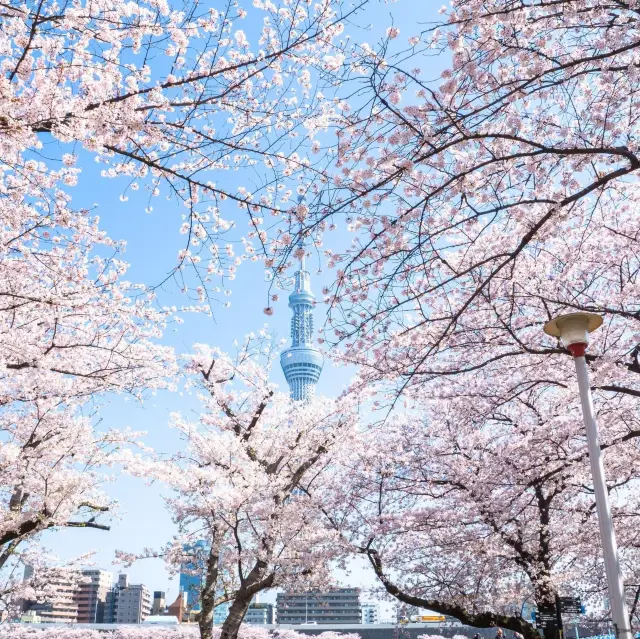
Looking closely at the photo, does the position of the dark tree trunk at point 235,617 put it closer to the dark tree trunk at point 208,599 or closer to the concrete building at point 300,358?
the dark tree trunk at point 208,599

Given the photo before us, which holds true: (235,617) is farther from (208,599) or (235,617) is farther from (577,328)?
(577,328)

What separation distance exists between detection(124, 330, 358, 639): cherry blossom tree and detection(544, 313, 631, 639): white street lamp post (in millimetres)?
5631

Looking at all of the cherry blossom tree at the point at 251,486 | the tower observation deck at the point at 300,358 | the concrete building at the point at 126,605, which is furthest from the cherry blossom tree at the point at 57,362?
the concrete building at the point at 126,605

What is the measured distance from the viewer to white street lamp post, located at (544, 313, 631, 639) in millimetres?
4617

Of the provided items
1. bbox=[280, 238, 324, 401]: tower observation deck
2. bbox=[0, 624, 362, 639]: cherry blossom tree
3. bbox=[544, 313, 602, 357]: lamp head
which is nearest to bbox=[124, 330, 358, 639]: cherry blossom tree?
bbox=[544, 313, 602, 357]: lamp head

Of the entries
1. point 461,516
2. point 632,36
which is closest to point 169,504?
point 461,516

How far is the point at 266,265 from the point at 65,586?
64.1 feet

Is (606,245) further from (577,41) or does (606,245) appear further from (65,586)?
(65,586)

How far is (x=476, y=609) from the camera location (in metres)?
Answer: 11.2

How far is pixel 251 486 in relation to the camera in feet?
37.0

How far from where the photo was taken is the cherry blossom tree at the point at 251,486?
11055mm

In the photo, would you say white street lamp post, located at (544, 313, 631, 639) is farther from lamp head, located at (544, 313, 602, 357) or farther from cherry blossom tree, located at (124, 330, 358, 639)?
cherry blossom tree, located at (124, 330, 358, 639)

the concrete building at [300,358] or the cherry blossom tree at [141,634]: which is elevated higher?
the concrete building at [300,358]

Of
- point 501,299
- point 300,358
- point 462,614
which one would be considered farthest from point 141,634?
point 300,358
